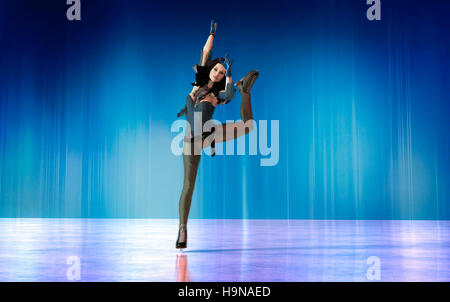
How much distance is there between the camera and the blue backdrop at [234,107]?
7.81m

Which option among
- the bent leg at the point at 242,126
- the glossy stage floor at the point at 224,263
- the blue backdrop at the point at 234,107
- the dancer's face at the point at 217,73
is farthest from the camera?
the blue backdrop at the point at 234,107

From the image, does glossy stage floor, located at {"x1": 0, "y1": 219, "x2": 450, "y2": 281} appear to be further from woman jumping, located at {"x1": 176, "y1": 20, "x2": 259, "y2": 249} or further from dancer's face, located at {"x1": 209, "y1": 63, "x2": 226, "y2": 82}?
dancer's face, located at {"x1": 209, "y1": 63, "x2": 226, "y2": 82}

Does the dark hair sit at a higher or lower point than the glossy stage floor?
higher

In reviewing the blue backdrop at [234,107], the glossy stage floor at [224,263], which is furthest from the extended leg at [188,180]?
the blue backdrop at [234,107]

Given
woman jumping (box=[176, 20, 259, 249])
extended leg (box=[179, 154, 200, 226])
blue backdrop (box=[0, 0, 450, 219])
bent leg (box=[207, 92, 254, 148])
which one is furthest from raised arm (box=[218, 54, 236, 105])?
blue backdrop (box=[0, 0, 450, 219])

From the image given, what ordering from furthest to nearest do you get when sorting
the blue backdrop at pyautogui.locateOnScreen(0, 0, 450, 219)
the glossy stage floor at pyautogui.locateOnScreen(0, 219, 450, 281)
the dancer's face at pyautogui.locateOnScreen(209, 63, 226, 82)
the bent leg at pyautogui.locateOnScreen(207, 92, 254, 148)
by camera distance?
the blue backdrop at pyautogui.locateOnScreen(0, 0, 450, 219)
the dancer's face at pyautogui.locateOnScreen(209, 63, 226, 82)
the bent leg at pyautogui.locateOnScreen(207, 92, 254, 148)
the glossy stage floor at pyautogui.locateOnScreen(0, 219, 450, 281)

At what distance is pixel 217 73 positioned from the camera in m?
2.78

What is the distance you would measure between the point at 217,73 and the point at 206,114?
0.27 m

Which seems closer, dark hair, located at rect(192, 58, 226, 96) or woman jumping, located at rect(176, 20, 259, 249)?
woman jumping, located at rect(176, 20, 259, 249)

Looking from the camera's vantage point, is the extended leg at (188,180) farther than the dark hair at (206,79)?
No

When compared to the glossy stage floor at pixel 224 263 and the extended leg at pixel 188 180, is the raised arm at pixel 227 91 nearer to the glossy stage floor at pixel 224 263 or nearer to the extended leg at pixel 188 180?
the extended leg at pixel 188 180

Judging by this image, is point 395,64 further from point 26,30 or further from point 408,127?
point 26,30

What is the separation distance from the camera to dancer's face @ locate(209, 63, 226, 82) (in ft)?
9.11

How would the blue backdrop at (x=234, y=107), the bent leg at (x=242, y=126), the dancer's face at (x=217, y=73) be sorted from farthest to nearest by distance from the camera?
the blue backdrop at (x=234, y=107) < the dancer's face at (x=217, y=73) < the bent leg at (x=242, y=126)
